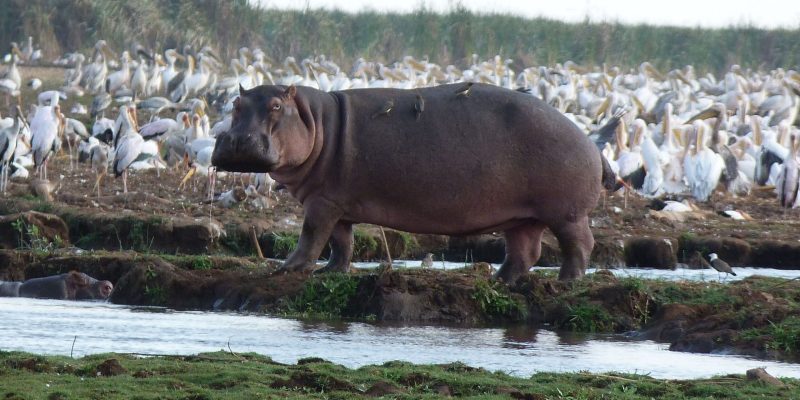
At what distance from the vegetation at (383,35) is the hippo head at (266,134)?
3572cm

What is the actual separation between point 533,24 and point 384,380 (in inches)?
1966

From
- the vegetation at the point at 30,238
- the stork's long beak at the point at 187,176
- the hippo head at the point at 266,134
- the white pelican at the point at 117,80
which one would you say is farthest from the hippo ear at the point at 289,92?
the white pelican at the point at 117,80

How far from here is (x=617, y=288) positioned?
10664mm

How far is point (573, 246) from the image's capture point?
38.0 feet

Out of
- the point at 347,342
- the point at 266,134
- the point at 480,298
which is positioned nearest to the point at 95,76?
the point at 266,134

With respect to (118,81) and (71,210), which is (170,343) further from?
(118,81)

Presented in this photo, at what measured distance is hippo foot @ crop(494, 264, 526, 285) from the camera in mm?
11789

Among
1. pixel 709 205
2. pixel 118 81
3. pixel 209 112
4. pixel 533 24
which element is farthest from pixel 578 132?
pixel 533 24

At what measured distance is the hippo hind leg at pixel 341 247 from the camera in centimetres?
1167

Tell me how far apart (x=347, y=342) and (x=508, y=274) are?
2.84 metres

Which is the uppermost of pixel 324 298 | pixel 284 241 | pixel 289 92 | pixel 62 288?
pixel 289 92

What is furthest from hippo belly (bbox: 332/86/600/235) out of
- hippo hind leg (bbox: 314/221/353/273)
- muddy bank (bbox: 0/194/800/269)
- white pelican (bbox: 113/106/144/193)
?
white pelican (bbox: 113/106/144/193)

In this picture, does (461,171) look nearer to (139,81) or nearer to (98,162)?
(98,162)

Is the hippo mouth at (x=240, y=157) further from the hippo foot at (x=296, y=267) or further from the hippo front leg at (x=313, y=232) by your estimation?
the hippo foot at (x=296, y=267)
